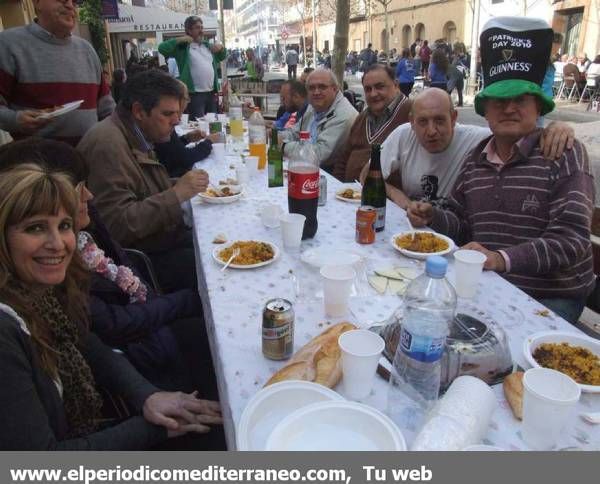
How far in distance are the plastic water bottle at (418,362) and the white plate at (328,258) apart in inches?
25.6

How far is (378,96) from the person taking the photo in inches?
151

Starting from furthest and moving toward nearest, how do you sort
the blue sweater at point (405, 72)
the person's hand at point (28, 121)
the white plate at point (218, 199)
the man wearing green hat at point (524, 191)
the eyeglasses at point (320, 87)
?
the blue sweater at point (405, 72), the eyeglasses at point (320, 87), the person's hand at point (28, 121), the white plate at point (218, 199), the man wearing green hat at point (524, 191)

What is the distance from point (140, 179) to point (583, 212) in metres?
2.39

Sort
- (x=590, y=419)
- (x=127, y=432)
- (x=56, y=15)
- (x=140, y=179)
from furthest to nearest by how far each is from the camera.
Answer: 1. (x=56, y=15)
2. (x=140, y=179)
3. (x=127, y=432)
4. (x=590, y=419)

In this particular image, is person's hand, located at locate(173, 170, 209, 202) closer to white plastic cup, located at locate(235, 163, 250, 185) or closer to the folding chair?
white plastic cup, located at locate(235, 163, 250, 185)

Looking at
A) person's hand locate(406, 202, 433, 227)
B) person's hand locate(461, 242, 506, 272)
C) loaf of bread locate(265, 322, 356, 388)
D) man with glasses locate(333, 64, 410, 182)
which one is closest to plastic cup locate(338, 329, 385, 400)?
loaf of bread locate(265, 322, 356, 388)

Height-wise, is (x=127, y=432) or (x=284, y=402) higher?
(x=284, y=402)

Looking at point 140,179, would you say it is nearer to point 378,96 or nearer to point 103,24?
point 378,96

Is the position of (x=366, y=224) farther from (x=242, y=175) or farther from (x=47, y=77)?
(x=47, y=77)

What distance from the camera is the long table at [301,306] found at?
116 centimetres

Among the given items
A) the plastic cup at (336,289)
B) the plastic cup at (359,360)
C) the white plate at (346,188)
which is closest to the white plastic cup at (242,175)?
the white plate at (346,188)

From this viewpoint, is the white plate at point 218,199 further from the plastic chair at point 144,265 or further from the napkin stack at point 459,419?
the napkin stack at point 459,419

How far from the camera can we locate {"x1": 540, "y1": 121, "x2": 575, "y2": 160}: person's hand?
2092 millimetres

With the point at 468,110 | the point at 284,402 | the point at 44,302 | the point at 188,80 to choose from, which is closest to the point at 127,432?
the point at 44,302
